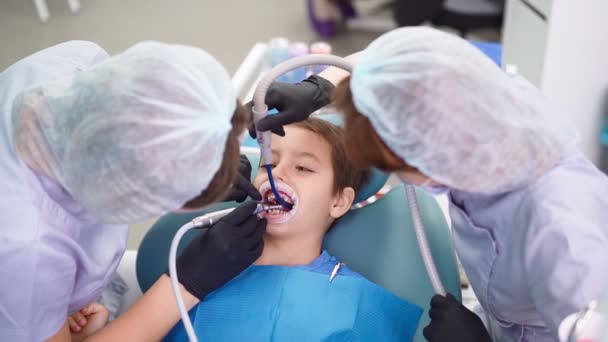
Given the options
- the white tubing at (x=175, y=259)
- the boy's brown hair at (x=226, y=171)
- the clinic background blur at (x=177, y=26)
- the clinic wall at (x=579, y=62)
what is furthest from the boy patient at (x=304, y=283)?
the clinic background blur at (x=177, y=26)

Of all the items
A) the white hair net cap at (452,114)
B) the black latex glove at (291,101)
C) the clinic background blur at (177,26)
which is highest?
the white hair net cap at (452,114)

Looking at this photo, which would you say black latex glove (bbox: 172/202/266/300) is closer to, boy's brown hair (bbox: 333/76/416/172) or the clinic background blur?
boy's brown hair (bbox: 333/76/416/172)

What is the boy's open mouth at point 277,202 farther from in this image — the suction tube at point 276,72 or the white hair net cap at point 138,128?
the white hair net cap at point 138,128

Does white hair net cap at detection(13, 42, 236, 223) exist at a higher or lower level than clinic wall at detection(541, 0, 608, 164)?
higher

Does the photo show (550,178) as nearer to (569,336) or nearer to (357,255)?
(569,336)

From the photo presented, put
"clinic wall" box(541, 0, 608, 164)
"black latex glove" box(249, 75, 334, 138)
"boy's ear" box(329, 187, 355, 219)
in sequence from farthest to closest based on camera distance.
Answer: "clinic wall" box(541, 0, 608, 164)
"boy's ear" box(329, 187, 355, 219)
"black latex glove" box(249, 75, 334, 138)

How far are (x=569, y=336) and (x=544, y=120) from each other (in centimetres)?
33

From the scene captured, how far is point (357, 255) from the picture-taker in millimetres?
1446

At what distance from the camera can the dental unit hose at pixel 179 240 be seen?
108cm

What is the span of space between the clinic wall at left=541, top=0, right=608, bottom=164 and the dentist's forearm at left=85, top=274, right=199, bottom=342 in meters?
1.57

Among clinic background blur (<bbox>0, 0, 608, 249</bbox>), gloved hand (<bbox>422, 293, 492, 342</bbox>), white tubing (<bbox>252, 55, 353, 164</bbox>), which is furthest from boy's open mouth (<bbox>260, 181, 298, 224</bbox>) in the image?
clinic background blur (<bbox>0, 0, 608, 249</bbox>)

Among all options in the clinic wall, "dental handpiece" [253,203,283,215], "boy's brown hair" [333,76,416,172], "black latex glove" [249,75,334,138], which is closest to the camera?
"boy's brown hair" [333,76,416,172]

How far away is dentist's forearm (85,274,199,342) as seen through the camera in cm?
120

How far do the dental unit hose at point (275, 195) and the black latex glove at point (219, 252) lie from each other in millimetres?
31
